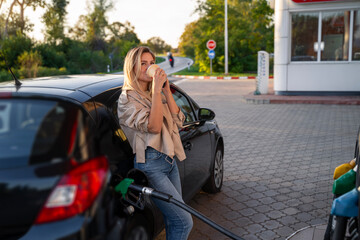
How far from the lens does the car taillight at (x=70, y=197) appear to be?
1842mm

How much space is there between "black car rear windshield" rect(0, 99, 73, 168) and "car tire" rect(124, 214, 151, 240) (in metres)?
0.70

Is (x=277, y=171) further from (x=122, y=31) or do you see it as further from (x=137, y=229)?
(x=122, y=31)

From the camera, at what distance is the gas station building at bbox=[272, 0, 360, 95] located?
14.5 meters

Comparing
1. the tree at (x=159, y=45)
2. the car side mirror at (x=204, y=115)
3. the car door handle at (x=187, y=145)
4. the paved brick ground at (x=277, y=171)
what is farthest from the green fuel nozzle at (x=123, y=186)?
the tree at (x=159, y=45)

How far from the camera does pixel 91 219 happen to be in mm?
1903

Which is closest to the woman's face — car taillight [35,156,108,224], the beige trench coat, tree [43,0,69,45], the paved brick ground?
the beige trench coat

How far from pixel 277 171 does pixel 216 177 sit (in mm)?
1432

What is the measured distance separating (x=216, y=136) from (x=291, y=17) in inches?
462

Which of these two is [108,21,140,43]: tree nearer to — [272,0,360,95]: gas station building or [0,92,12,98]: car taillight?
[272,0,360,95]: gas station building

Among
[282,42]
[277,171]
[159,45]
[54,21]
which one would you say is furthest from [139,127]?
[159,45]

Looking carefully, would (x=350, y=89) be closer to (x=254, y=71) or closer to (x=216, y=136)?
(x=216, y=136)

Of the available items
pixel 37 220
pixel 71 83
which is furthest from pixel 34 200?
pixel 71 83

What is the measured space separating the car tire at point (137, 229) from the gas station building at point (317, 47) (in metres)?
13.5

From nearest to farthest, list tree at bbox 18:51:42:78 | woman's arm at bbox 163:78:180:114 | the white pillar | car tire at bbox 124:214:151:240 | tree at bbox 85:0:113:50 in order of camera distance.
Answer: car tire at bbox 124:214:151:240 → woman's arm at bbox 163:78:180:114 → the white pillar → tree at bbox 18:51:42:78 → tree at bbox 85:0:113:50
